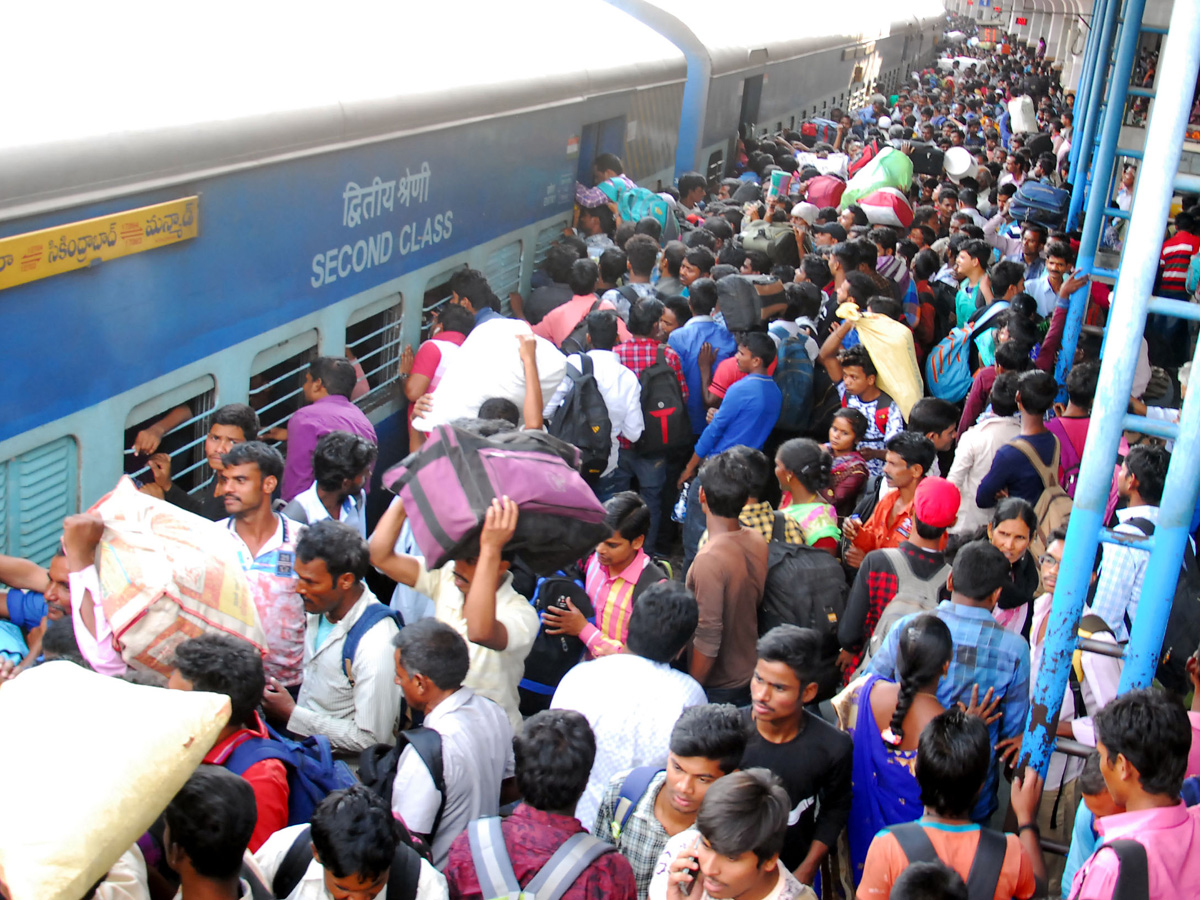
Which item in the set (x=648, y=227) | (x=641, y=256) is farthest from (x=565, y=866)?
(x=648, y=227)

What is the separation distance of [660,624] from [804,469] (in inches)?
56.1

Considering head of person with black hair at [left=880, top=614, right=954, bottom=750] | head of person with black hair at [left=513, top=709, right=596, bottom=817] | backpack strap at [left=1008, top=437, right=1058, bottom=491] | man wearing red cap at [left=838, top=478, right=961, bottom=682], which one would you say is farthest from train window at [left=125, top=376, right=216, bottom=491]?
backpack strap at [left=1008, top=437, right=1058, bottom=491]

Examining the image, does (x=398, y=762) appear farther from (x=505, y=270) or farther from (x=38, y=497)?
(x=505, y=270)

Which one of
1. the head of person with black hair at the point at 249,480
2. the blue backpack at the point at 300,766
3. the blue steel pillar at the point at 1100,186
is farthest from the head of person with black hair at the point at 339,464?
the blue steel pillar at the point at 1100,186

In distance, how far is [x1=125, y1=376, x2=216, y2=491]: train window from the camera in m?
3.67

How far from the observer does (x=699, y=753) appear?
261 cm

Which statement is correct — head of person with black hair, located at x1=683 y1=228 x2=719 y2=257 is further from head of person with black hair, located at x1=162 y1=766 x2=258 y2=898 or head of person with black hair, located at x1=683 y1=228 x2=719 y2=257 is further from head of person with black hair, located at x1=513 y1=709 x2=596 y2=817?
head of person with black hair, located at x1=162 y1=766 x2=258 y2=898

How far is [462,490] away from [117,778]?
125cm

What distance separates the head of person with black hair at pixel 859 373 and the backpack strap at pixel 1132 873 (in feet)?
11.0

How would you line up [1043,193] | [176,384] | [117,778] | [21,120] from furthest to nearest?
[1043,193] → [176,384] → [21,120] → [117,778]

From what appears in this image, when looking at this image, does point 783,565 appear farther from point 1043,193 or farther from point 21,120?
point 1043,193

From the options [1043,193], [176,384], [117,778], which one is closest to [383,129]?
[176,384]

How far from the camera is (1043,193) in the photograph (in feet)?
28.3

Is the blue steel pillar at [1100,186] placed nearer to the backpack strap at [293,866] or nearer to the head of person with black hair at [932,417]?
the head of person with black hair at [932,417]
